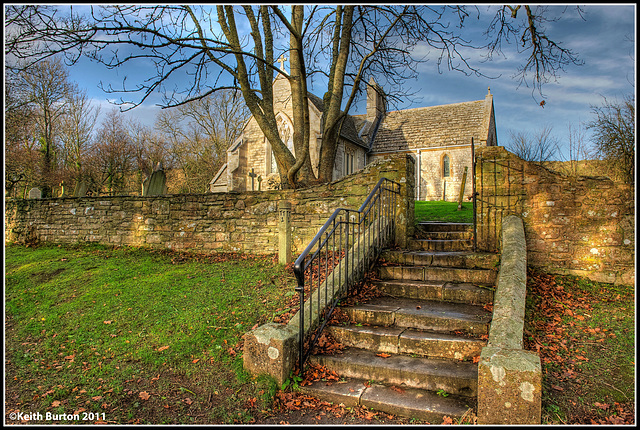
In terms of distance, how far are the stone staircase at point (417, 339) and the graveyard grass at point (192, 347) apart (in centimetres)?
40

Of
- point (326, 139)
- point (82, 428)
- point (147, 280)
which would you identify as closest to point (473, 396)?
point (82, 428)

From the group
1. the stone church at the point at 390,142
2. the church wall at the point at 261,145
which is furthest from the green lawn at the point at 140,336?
the church wall at the point at 261,145

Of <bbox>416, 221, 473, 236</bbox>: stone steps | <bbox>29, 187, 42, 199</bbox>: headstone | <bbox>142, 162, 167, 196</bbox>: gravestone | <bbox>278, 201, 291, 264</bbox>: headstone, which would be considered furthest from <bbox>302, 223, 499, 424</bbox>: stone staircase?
<bbox>29, 187, 42, 199</bbox>: headstone

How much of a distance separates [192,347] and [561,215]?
5.79 meters

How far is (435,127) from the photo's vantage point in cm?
2608

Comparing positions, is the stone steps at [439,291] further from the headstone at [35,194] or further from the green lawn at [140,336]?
the headstone at [35,194]

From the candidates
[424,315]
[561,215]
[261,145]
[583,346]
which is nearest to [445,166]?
[261,145]

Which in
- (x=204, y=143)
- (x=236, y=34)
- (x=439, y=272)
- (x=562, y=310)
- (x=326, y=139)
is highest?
(x=204, y=143)

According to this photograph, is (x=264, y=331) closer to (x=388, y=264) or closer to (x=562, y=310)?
(x=388, y=264)

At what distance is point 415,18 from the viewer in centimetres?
892

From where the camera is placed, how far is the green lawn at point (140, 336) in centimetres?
352

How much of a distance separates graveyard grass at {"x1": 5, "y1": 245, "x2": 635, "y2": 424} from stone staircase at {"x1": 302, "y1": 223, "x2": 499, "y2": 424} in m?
0.40

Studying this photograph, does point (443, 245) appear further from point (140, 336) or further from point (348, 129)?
point (348, 129)

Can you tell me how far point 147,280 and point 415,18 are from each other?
8329mm
